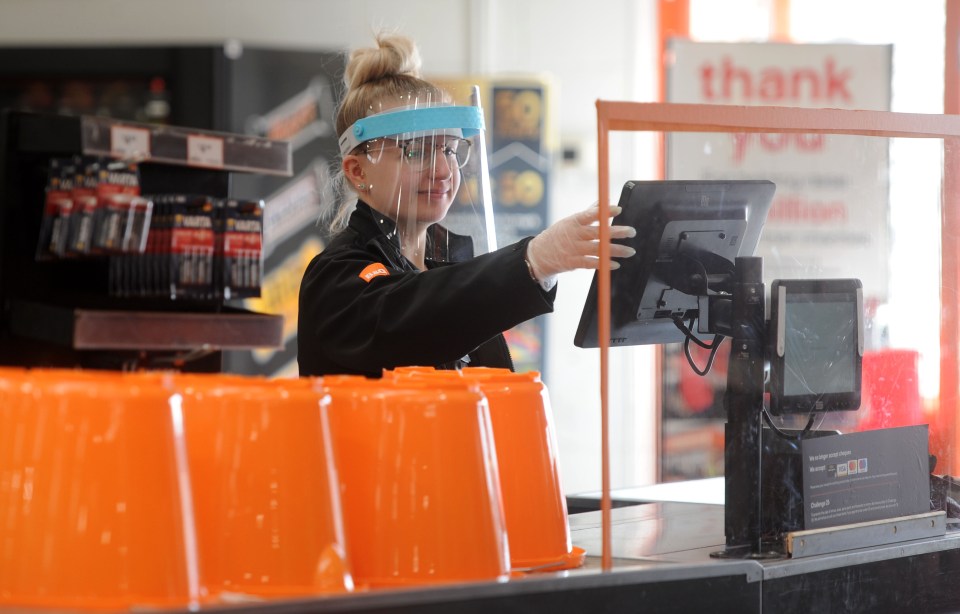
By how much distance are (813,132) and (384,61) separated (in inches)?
32.1

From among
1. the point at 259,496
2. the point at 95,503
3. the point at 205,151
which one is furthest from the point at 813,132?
the point at 205,151

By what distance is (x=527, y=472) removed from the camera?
132 centimetres

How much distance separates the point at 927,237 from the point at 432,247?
0.83m

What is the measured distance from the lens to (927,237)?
173cm

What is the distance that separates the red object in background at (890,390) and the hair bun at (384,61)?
3.17 ft

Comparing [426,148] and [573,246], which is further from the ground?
[426,148]

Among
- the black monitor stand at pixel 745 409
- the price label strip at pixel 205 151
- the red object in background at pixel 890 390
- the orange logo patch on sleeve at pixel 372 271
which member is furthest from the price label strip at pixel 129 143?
the red object in background at pixel 890 390

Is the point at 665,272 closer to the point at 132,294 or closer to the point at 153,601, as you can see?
the point at 153,601

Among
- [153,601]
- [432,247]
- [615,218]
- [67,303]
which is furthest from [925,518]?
[67,303]

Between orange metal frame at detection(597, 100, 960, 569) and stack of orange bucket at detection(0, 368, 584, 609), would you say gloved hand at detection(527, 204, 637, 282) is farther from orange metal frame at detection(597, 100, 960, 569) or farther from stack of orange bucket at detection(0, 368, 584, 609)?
stack of orange bucket at detection(0, 368, 584, 609)

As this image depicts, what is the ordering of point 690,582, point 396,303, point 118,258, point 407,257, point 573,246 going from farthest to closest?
point 118,258
point 407,257
point 396,303
point 573,246
point 690,582

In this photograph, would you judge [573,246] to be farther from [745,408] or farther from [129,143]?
[129,143]

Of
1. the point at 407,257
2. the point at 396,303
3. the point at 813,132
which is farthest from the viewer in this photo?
the point at 407,257

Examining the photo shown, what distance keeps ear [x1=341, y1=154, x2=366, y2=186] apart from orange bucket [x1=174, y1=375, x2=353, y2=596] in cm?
97
